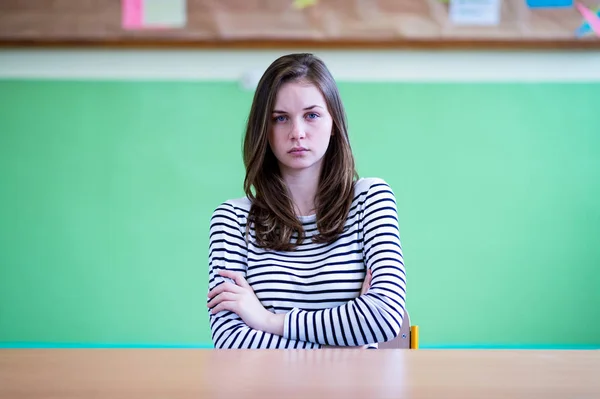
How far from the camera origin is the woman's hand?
3.58 feet

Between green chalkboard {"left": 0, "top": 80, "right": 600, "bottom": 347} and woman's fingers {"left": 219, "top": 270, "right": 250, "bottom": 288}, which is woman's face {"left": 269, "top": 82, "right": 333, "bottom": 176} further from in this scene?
green chalkboard {"left": 0, "top": 80, "right": 600, "bottom": 347}

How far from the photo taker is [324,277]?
1166mm

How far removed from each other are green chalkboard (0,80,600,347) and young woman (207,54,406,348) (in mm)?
1196

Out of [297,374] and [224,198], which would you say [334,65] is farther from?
[297,374]

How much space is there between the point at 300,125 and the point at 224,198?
132cm

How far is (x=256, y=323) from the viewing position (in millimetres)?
1090

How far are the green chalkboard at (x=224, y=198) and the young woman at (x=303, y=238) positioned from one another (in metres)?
1.20
